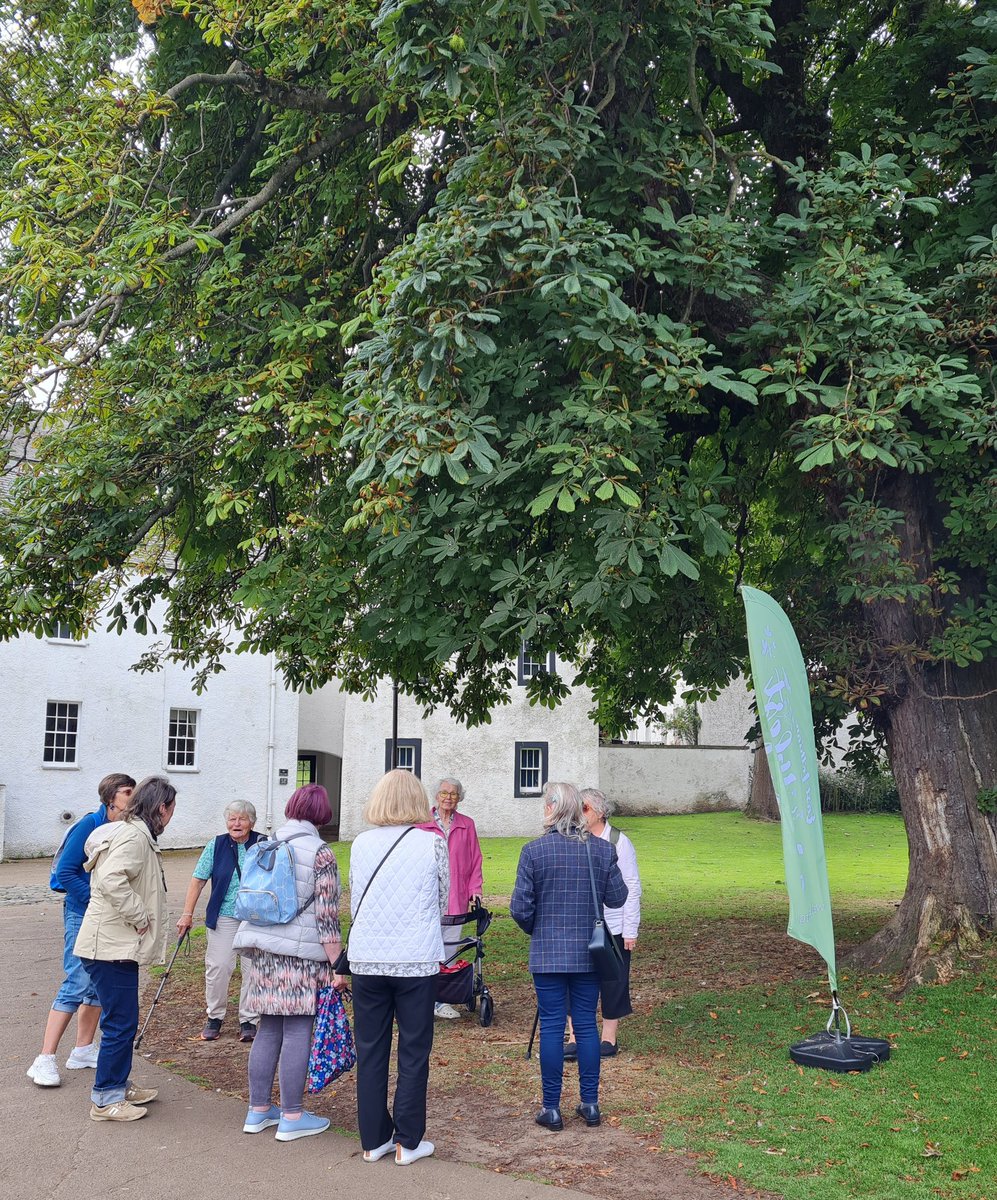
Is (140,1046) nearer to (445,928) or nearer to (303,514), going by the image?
(445,928)

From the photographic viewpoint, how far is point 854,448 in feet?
24.5

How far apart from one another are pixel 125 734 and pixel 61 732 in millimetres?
1583

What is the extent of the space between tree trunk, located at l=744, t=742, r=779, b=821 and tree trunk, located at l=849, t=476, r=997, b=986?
25.7 metres

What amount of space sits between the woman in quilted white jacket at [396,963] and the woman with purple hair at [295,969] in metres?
0.37

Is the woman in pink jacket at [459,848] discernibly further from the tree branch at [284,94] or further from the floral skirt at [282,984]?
the tree branch at [284,94]

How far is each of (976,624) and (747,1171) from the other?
5.47 m

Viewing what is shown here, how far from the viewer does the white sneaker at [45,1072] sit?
7219mm

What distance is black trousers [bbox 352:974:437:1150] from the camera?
5.86 meters

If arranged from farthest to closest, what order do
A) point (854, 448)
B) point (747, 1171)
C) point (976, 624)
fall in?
1. point (976, 624)
2. point (854, 448)
3. point (747, 1171)

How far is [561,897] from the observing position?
6.52 m

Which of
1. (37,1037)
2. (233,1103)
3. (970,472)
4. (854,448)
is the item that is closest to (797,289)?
(854,448)

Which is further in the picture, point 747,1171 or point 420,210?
point 420,210

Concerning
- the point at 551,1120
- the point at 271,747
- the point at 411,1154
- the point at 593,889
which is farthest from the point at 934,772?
the point at 271,747

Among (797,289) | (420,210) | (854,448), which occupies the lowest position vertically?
(854,448)
